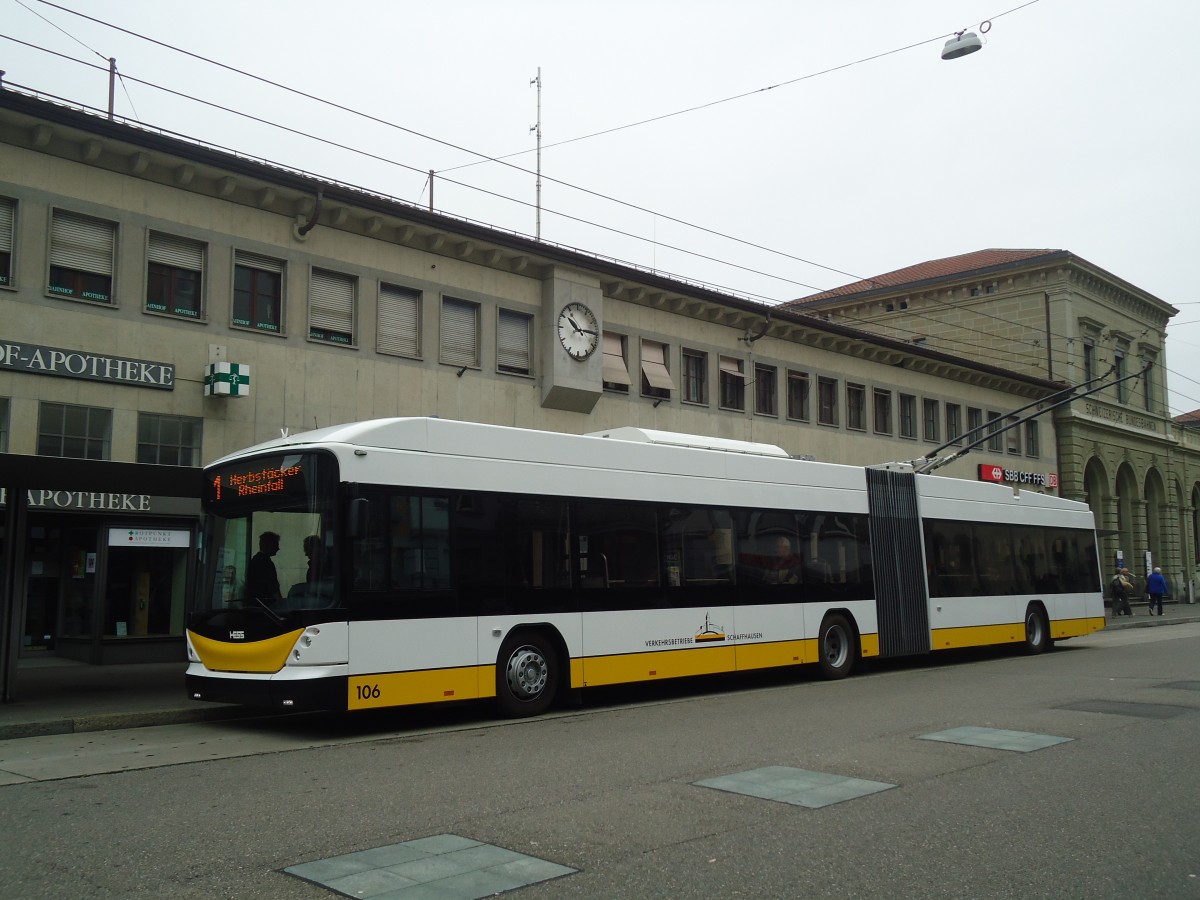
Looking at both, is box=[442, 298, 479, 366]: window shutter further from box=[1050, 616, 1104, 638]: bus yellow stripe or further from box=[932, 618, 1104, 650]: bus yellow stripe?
box=[1050, 616, 1104, 638]: bus yellow stripe

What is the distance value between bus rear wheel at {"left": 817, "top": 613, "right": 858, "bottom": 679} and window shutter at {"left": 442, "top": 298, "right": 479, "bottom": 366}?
10.2 metres

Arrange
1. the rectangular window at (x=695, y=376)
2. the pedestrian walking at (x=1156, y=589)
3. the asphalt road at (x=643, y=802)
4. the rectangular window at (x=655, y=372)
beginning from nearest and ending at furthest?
the asphalt road at (x=643, y=802), the rectangular window at (x=655, y=372), the rectangular window at (x=695, y=376), the pedestrian walking at (x=1156, y=589)

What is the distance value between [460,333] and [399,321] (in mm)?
1586

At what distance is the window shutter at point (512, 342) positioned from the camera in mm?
24328

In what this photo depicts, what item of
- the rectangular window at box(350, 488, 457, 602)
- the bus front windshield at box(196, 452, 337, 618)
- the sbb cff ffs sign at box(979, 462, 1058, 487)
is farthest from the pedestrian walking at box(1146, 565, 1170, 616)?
the bus front windshield at box(196, 452, 337, 618)

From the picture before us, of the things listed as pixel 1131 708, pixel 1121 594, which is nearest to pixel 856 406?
pixel 1121 594

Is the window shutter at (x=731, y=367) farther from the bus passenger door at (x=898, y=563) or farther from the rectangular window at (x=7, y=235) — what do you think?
the rectangular window at (x=7, y=235)

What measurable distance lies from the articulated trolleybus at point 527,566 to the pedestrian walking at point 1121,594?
77.2ft

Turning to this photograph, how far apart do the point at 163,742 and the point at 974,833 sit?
312 inches

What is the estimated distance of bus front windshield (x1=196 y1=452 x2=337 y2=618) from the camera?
10906 mm

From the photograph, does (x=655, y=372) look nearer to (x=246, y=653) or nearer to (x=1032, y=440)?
(x=246, y=653)

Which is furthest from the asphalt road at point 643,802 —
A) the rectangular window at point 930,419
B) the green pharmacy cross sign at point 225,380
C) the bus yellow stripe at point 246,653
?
the rectangular window at point 930,419

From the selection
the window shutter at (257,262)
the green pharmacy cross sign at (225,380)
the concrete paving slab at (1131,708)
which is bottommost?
the concrete paving slab at (1131,708)

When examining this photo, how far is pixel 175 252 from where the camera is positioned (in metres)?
19.3
